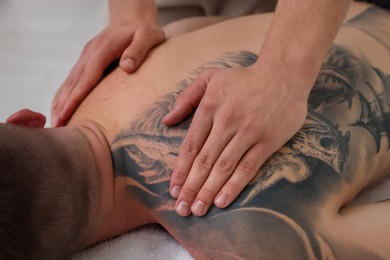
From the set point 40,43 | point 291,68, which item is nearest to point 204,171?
point 291,68

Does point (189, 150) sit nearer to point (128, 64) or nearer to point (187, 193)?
point (187, 193)

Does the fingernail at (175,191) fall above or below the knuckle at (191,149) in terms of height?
below

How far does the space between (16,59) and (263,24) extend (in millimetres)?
1021

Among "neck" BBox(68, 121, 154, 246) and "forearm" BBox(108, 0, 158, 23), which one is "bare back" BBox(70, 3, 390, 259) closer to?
"neck" BBox(68, 121, 154, 246)

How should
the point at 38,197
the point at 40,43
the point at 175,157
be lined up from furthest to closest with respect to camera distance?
the point at 40,43, the point at 175,157, the point at 38,197

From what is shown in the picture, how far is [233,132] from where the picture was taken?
88 cm

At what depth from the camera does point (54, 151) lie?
2.97 ft

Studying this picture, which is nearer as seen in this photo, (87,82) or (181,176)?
(181,176)

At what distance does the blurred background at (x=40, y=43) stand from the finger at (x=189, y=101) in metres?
0.71

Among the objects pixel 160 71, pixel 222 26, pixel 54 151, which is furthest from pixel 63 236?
pixel 222 26

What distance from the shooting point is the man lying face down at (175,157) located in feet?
→ 2.73

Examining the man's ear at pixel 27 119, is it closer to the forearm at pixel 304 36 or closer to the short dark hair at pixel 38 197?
the short dark hair at pixel 38 197

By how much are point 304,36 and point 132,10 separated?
1.70ft

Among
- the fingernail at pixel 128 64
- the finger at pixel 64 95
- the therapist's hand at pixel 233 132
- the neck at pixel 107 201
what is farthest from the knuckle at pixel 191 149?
the finger at pixel 64 95
